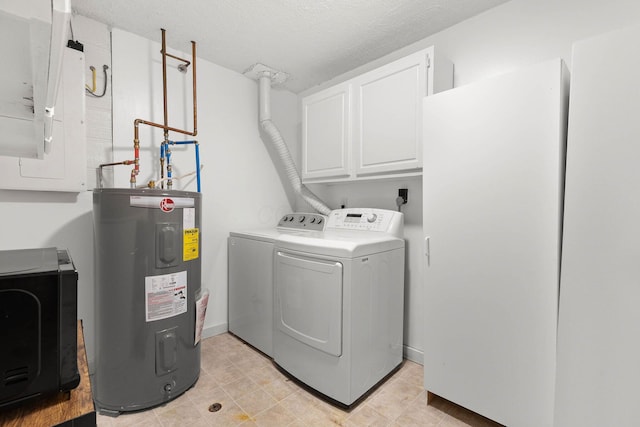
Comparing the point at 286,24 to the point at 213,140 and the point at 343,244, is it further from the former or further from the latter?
the point at 343,244

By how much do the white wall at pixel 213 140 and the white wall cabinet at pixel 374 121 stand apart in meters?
0.56

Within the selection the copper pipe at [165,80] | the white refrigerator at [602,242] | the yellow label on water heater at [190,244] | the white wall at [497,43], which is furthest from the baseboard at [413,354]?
the copper pipe at [165,80]

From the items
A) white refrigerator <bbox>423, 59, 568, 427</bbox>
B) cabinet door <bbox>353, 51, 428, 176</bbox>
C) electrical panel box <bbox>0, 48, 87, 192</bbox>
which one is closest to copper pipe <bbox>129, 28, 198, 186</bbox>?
electrical panel box <bbox>0, 48, 87, 192</bbox>

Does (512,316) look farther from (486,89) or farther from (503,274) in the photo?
(486,89)

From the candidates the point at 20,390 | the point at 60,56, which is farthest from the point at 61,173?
the point at 60,56

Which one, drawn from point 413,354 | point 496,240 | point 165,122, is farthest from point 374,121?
point 413,354

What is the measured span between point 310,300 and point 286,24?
5.90 ft

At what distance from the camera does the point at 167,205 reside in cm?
160

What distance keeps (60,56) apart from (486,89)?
1.59 m

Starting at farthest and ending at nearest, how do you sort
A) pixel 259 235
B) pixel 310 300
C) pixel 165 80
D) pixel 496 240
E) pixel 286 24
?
pixel 259 235 < pixel 165 80 < pixel 286 24 < pixel 310 300 < pixel 496 240

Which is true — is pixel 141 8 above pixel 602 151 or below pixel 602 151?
above

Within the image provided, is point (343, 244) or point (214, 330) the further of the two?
point (214, 330)

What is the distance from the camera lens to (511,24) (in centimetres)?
173

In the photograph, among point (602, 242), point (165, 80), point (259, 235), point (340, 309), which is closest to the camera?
point (602, 242)
